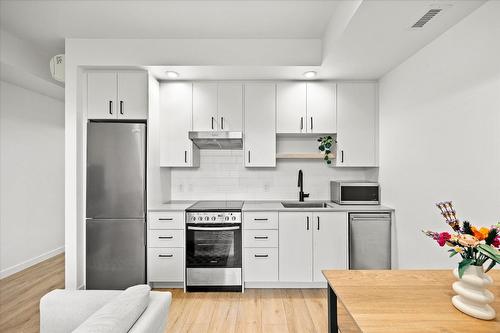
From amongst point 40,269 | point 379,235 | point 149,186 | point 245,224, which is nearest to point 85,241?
point 149,186

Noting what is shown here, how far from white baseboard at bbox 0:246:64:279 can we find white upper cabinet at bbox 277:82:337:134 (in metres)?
4.00

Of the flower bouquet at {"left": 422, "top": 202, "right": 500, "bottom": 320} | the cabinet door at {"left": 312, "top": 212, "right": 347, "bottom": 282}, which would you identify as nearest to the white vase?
the flower bouquet at {"left": 422, "top": 202, "right": 500, "bottom": 320}

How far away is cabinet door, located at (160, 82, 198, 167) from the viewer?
11.6 ft

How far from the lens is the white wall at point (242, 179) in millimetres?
3918

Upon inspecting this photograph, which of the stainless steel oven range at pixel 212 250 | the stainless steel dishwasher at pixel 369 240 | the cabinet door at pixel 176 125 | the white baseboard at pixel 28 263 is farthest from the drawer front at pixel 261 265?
the white baseboard at pixel 28 263

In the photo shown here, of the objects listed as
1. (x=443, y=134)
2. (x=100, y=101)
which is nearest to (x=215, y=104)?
(x=100, y=101)

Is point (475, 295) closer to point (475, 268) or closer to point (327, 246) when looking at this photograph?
point (475, 268)

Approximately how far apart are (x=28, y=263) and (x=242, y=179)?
3264 mm

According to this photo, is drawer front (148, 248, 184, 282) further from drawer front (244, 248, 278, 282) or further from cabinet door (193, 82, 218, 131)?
cabinet door (193, 82, 218, 131)

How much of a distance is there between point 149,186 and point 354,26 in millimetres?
2577

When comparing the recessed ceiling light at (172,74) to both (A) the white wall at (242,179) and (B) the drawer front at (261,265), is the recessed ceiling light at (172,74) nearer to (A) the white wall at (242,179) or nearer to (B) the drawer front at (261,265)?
(A) the white wall at (242,179)

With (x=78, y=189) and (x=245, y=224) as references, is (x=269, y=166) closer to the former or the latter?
(x=245, y=224)

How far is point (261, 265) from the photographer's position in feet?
10.5

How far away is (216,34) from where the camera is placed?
3152 mm
